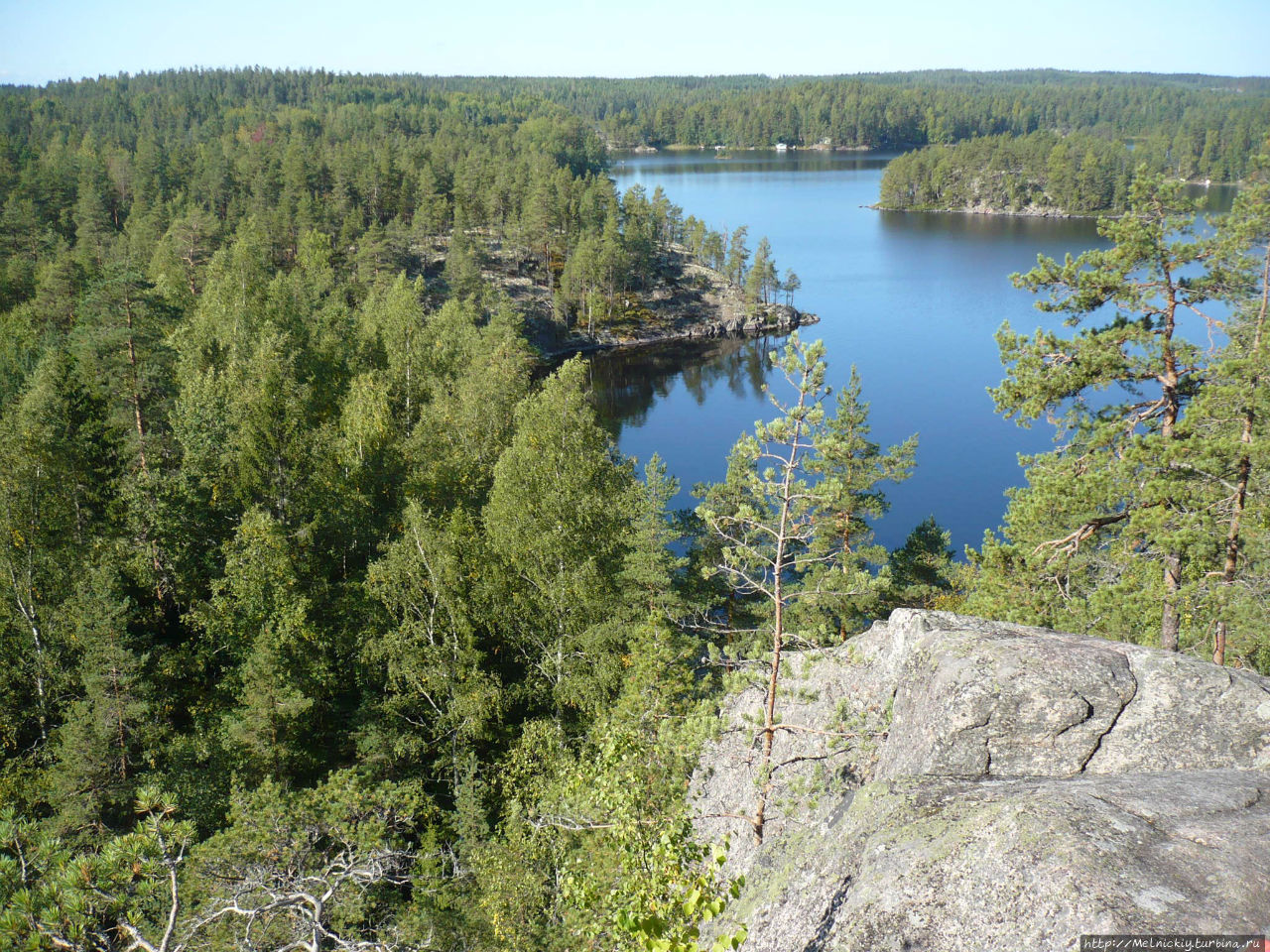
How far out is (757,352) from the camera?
A: 243 feet

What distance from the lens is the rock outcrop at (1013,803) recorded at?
16.8ft

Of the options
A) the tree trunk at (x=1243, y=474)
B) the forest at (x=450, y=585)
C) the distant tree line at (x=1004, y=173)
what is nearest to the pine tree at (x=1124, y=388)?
the forest at (x=450, y=585)

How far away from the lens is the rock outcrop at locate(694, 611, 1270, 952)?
5.11 meters

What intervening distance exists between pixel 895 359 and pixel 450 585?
167 ft

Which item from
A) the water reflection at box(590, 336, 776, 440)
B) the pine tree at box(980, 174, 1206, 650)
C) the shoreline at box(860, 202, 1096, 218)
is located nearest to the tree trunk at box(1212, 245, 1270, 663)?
the pine tree at box(980, 174, 1206, 650)

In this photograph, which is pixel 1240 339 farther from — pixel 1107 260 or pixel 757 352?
pixel 757 352

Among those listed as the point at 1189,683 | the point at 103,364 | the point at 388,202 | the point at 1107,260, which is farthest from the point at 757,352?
the point at 1189,683

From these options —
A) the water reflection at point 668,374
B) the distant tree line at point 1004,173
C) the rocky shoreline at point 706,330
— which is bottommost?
the water reflection at point 668,374

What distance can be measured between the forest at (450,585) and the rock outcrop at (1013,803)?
3.39ft

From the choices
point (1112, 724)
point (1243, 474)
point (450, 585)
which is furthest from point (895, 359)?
point (1112, 724)

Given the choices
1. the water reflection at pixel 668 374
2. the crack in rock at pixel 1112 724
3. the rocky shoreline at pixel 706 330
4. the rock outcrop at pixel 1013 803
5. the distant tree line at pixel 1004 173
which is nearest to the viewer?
the rock outcrop at pixel 1013 803

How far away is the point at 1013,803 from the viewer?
587cm

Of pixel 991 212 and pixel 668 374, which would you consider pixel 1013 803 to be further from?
pixel 991 212

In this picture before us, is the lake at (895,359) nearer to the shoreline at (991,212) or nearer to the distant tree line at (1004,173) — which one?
the shoreline at (991,212)
